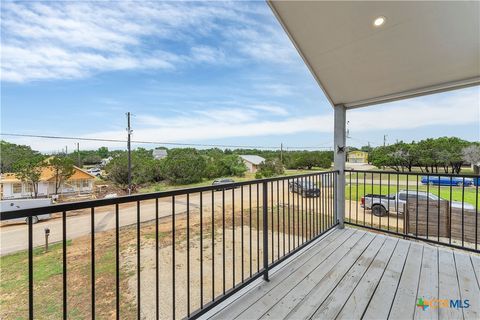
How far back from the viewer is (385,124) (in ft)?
34.9

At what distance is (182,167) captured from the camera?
18.1 metres

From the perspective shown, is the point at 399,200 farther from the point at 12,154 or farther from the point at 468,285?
the point at 12,154

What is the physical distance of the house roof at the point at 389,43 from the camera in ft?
A: 5.24

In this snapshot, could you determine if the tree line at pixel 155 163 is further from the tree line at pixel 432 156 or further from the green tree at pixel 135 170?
the tree line at pixel 432 156

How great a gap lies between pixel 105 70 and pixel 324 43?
14018 mm

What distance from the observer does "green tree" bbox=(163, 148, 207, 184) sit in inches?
712

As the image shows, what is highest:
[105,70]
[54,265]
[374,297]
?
[105,70]

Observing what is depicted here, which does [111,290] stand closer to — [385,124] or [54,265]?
[54,265]

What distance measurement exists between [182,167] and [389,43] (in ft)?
57.6

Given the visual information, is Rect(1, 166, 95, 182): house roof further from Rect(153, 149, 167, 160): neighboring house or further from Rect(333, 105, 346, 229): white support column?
Rect(333, 105, 346, 229): white support column

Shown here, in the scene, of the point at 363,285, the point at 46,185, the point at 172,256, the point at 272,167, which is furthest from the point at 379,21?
the point at 272,167

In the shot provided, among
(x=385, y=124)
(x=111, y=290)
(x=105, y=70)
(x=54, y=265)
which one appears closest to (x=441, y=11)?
(x=111, y=290)

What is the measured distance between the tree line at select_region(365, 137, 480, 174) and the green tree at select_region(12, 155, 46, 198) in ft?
60.6

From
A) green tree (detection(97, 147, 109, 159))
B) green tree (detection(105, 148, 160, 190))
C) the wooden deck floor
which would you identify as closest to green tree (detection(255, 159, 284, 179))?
green tree (detection(105, 148, 160, 190))
